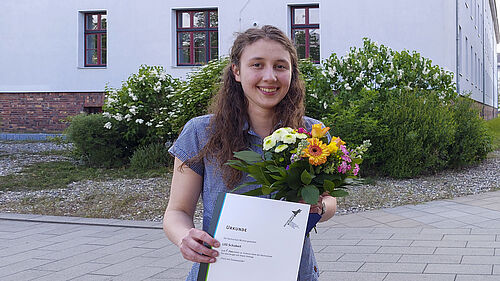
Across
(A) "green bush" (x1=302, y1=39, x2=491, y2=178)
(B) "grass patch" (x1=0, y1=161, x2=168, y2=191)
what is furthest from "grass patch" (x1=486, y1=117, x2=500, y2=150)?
(B) "grass patch" (x1=0, y1=161, x2=168, y2=191)

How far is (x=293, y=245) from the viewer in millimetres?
1726

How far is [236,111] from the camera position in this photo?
216 centimetres

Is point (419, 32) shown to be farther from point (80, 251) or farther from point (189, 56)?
point (80, 251)

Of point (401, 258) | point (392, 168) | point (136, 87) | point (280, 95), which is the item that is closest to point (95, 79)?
point (136, 87)

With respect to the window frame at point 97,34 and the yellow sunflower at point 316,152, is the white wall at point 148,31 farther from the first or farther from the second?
the yellow sunflower at point 316,152

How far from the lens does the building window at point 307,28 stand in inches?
779

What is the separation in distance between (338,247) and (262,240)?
448cm

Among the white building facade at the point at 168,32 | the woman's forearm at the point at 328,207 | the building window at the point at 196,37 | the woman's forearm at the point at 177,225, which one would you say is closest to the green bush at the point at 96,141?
the white building facade at the point at 168,32

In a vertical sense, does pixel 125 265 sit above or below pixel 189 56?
below

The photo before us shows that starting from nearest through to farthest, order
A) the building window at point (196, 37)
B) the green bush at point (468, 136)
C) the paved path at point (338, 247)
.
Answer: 1. the paved path at point (338, 247)
2. the green bush at point (468, 136)
3. the building window at point (196, 37)

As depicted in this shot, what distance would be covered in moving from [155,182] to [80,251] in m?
4.75

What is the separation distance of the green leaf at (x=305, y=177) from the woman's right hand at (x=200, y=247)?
31 centimetres

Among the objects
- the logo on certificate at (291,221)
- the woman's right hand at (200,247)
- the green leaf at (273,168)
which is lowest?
the woman's right hand at (200,247)

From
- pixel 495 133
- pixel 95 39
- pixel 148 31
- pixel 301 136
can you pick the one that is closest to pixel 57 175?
pixel 148 31
